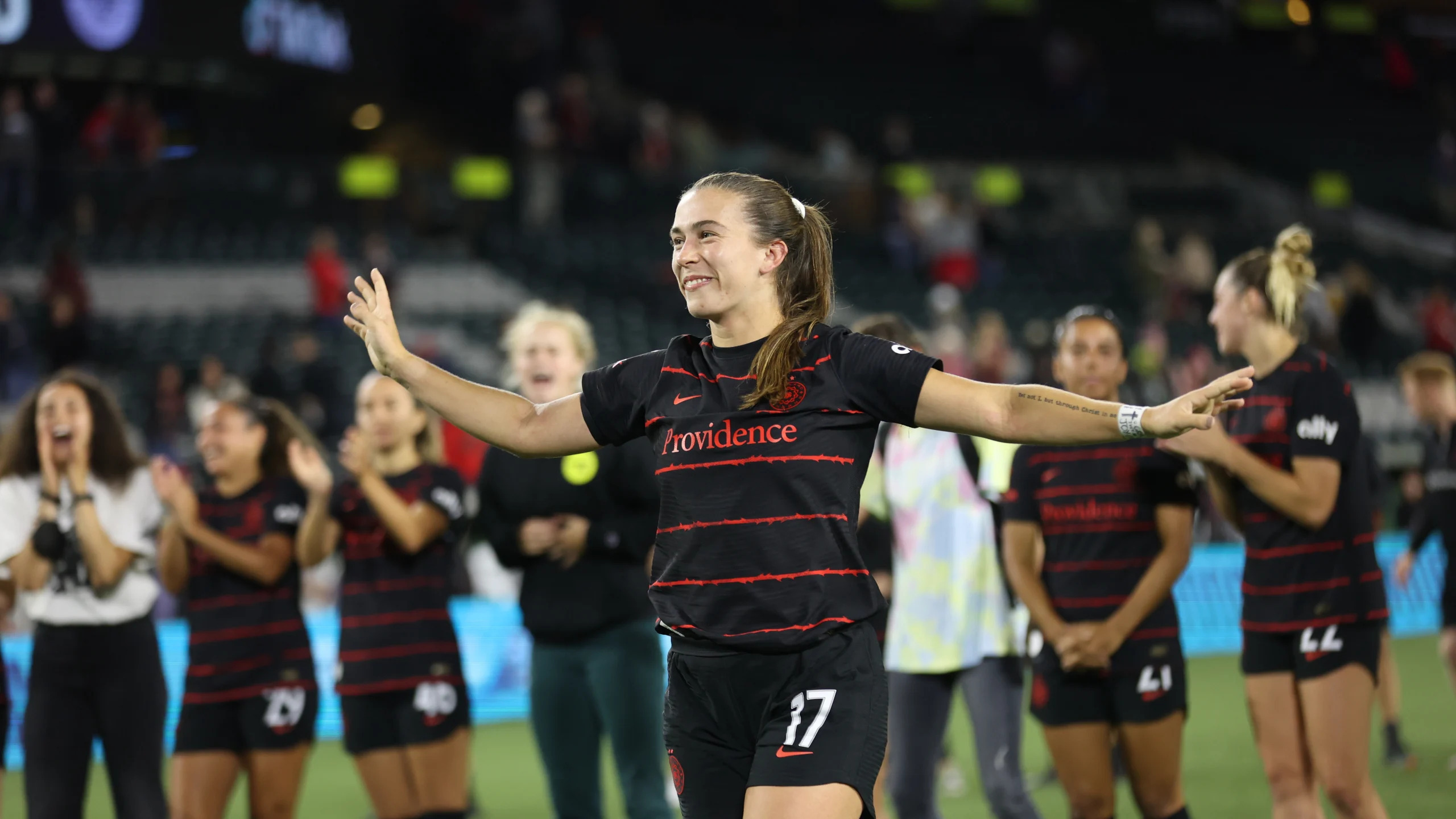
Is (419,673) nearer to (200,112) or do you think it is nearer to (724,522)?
(724,522)

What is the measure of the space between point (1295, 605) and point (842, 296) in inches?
569

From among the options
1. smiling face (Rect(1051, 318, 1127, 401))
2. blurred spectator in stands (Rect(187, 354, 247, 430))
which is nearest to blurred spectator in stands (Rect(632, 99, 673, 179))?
blurred spectator in stands (Rect(187, 354, 247, 430))

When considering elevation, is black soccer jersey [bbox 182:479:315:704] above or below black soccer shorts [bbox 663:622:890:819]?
above

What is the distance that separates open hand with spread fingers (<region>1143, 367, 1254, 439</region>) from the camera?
3139 mm

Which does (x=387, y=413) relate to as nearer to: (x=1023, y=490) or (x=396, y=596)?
(x=396, y=596)

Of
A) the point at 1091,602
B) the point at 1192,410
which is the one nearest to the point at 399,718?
the point at 1091,602

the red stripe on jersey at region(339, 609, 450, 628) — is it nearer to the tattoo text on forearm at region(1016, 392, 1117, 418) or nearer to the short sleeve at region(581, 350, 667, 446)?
the short sleeve at region(581, 350, 667, 446)

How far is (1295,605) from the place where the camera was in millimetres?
5012

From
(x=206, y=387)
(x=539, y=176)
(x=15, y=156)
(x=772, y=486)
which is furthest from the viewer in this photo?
(x=539, y=176)

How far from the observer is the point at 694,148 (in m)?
20.8

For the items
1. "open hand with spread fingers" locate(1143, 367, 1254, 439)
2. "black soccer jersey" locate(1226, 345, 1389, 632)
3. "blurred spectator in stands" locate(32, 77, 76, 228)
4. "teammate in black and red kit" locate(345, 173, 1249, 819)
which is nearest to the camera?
"open hand with spread fingers" locate(1143, 367, 1254, 439)

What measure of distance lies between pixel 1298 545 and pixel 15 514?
4.75 m

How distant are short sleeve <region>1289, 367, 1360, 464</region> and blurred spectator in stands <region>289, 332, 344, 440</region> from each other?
31.9 feet

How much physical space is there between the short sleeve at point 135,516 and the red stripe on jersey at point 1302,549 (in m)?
4.18
